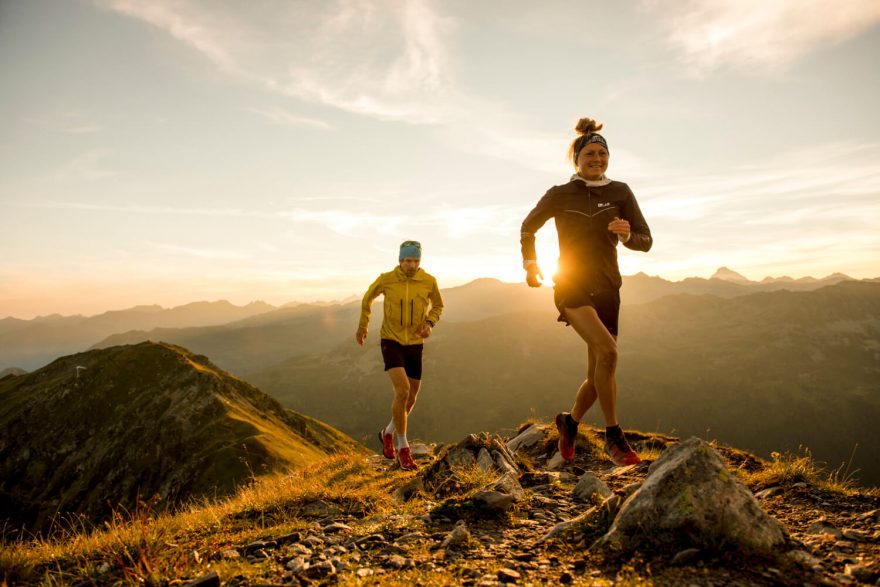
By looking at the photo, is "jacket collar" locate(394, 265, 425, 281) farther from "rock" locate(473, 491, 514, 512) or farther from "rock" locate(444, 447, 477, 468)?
"rock" locate(473, 491, 514, 512)

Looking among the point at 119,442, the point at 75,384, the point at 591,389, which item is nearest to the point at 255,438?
the point at 119,442

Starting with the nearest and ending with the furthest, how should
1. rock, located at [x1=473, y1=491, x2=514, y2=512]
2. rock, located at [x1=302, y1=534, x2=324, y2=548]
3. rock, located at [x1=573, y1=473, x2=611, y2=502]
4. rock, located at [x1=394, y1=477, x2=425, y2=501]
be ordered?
1. rock, located at [x1=302, y1=534, x2=324, y2=548]
2. rock, located at [x1=473, y1=491, x2=514, y2=512]
3. rock, located at [x1=573, y1=473, x2=611, y2=502]
4. rock, located at [x1=394, y1=477, x2=425, y2=501]

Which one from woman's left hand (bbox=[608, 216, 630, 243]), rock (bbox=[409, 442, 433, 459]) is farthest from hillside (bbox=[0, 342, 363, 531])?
woman's left hand (bbox=[608, 216, 630, 243])

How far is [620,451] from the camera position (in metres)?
6.57

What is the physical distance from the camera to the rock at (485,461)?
6.73 metres

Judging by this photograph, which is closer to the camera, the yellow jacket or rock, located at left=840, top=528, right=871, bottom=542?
rock, located at left=840, top=528, right=871, bottom=542

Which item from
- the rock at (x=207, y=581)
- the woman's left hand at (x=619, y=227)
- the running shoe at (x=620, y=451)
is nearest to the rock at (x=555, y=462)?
the running shoe at (x=620, y=451)

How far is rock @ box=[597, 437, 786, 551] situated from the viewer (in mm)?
3258

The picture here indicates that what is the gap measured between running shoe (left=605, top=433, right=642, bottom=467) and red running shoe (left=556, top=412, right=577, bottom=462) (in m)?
0.71

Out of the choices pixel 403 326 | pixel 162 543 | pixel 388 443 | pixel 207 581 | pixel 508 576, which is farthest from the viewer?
pixel 388 443

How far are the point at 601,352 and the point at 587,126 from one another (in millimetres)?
3354

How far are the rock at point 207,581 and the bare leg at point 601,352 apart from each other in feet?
15.7

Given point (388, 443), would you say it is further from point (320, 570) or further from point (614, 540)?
point (614, 540)

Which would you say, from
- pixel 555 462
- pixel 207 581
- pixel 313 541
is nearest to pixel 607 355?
pixel 555 462
